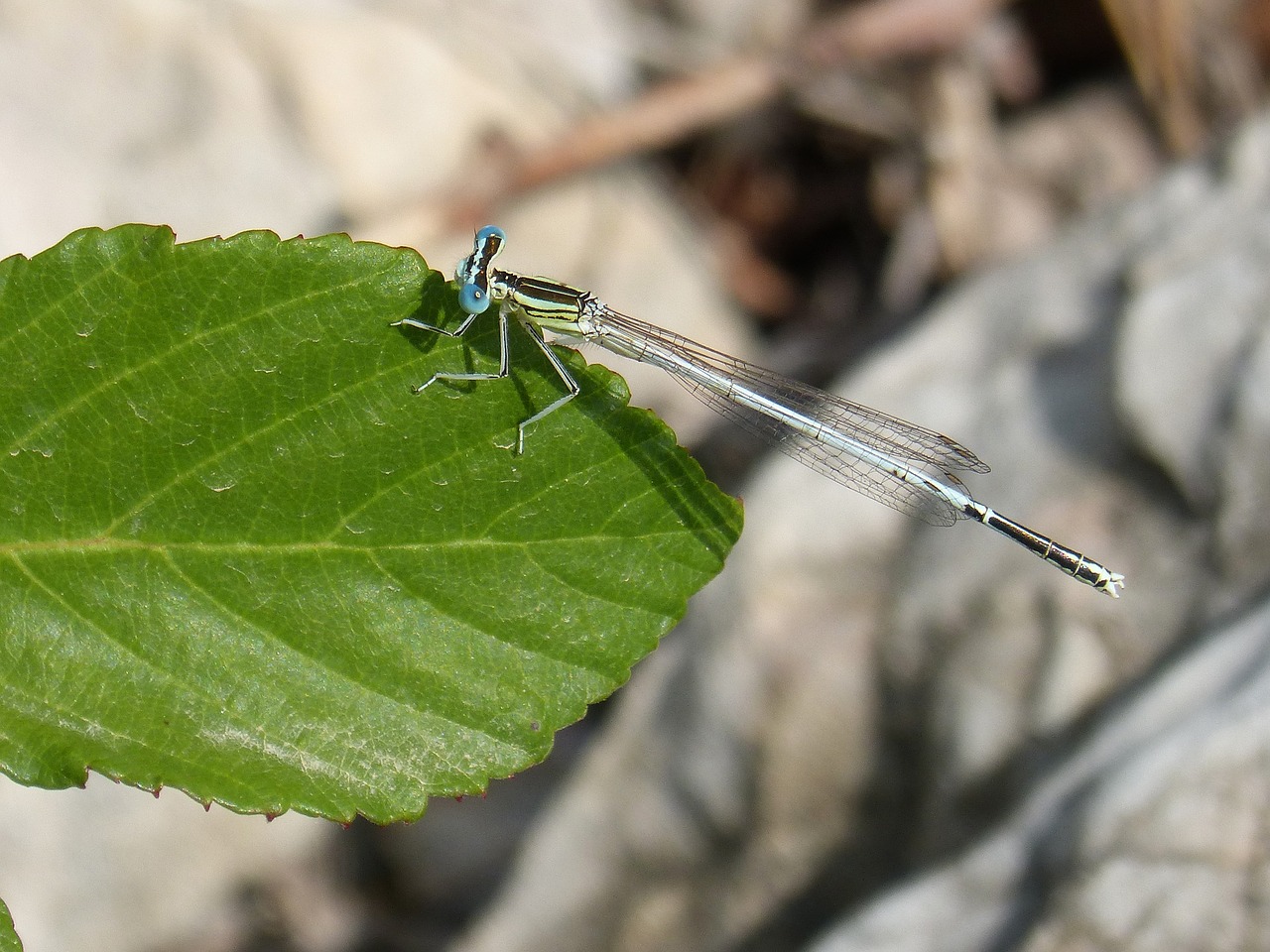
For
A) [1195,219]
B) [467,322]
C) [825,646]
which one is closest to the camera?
[467,322]

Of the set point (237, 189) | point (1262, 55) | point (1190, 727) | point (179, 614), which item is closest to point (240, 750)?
point (179, 614)

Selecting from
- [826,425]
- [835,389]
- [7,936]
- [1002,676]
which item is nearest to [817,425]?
[826,425]

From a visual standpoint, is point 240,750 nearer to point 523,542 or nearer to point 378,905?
point 523,542

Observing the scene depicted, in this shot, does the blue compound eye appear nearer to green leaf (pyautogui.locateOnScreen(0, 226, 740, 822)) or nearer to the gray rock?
green leaf (pyautogui.locateOnScreen(0, 226, 740, 822))

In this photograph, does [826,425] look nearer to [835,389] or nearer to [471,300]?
[835,389]

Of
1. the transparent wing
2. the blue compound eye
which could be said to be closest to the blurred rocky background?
the transparent wing

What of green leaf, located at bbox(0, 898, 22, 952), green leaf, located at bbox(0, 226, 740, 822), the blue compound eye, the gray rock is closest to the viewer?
green leaf, located at bbox(0, 898, 22, 952)
